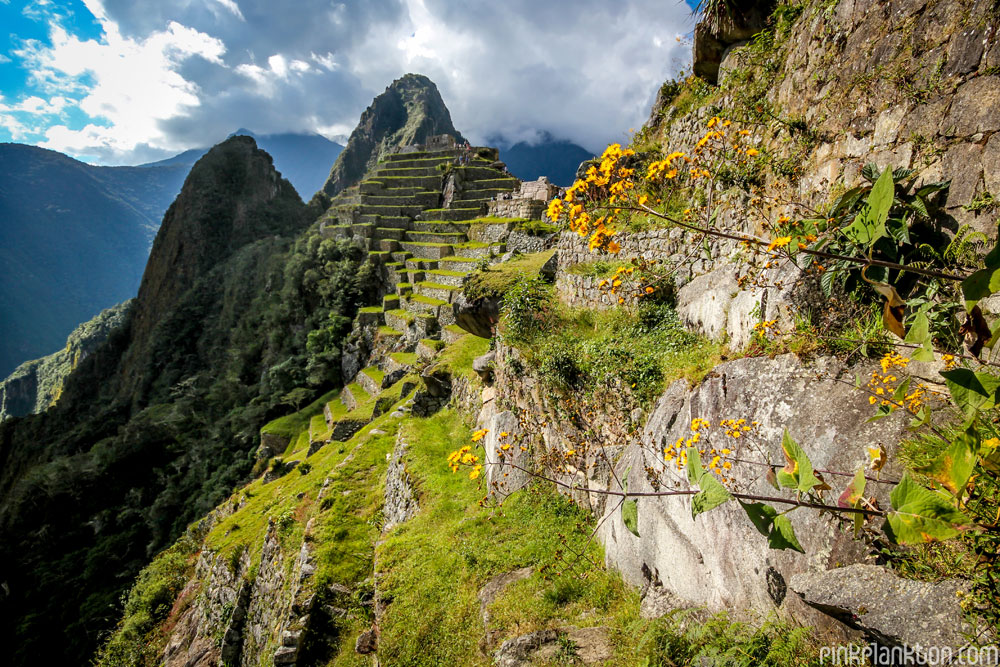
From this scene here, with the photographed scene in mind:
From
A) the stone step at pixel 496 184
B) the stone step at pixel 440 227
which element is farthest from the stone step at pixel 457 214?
the stone step at pixel 496 184

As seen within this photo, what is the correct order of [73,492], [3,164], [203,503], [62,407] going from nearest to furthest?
[203,503]
[73,492]
[62,407]
[3,164]

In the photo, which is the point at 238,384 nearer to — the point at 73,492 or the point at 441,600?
the point at 73,492

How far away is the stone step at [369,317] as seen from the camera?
71.7 ft

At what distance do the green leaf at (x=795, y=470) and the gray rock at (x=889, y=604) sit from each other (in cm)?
98

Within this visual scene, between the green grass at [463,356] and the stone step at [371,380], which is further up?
the green grass at [463,356]

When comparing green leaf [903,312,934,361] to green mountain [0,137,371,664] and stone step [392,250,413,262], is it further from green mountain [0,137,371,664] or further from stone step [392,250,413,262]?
stone step [392,250,413,262]

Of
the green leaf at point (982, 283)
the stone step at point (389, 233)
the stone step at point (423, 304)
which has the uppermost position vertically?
the stone step at point (389, 233)

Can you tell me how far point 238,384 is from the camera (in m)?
26.9

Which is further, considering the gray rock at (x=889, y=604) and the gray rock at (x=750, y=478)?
the gray rock at (x=750, y=478)

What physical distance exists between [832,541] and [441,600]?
4.08 m

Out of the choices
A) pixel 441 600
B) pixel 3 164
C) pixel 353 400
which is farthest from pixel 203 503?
pixel 3 164

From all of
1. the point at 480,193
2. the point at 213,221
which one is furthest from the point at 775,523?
the point at 213,221

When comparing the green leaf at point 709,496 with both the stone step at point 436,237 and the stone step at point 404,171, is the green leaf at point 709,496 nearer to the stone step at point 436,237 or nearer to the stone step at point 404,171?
the stone step at point 436,237

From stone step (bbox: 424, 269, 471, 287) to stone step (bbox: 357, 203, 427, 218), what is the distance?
9147 millimetres
